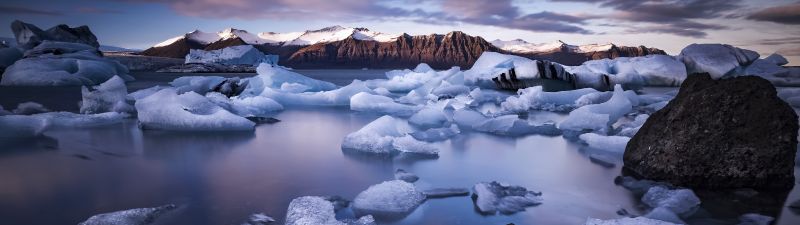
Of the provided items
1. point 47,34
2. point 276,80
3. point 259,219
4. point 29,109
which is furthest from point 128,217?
point 47,34

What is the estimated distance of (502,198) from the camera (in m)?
2.73

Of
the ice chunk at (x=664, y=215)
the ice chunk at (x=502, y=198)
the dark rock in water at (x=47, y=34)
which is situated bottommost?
the ice chunk at (x=502, y=198)

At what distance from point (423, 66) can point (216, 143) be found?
14255mm

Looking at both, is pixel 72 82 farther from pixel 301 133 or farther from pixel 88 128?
pixel 301 133

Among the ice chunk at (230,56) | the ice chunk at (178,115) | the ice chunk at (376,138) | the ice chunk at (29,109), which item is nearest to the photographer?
the ice chunk at (376,138)

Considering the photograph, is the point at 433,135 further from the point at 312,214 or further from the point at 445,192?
the point at 312,214

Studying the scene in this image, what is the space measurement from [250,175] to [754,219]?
2.98 m

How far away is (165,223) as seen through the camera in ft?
7.47

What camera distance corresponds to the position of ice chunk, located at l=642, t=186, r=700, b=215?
2.56 metres

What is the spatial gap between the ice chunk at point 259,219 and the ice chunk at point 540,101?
688cm

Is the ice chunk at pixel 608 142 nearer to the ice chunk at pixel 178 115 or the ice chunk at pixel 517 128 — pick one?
the ice chunk at pixel 517 128

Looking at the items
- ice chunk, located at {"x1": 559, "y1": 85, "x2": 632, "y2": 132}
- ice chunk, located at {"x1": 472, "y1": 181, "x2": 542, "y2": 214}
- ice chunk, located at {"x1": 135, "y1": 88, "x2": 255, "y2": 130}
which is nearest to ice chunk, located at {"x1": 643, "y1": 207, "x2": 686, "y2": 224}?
ice chunk, located at {"x1": 472, "y1": 181, "x2": 542, "y2": 214}

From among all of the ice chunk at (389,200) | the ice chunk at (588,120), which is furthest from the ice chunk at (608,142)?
the ice chunk at (389,200)

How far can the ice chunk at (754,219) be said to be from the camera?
2.33 metres
